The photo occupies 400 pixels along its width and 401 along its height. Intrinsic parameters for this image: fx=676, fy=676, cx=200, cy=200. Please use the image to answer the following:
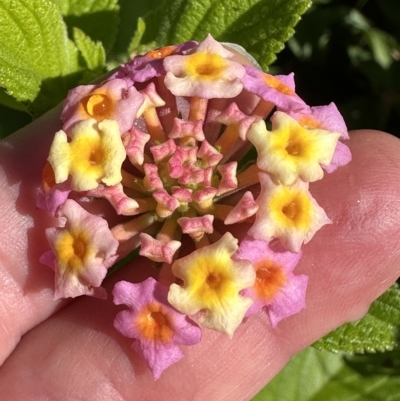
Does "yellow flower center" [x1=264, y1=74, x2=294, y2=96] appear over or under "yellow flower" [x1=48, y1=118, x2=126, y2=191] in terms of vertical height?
over

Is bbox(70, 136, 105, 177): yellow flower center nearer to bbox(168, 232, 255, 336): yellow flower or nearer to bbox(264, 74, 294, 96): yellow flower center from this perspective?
bbox(168, 232, 255, 336): yellow flower

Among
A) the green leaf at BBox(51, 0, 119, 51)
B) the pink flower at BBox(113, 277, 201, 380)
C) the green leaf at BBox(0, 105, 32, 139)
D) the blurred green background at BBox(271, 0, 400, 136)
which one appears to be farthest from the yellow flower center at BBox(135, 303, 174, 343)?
the blurred green background at BBox(271, 0, 400, 136)

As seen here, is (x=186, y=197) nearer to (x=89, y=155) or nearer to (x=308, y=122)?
(x=89, y=155)

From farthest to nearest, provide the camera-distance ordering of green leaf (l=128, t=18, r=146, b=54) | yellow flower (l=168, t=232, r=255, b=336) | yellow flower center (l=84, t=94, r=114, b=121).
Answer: green leaf (l=128, t=18, r=146, b=54)
yellow flower center (l=84, t=94, r=114, b=121)
yellow flower (l=168, t=232, r=255, b=336)

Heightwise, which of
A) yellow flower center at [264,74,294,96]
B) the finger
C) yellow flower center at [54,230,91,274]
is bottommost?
the finger

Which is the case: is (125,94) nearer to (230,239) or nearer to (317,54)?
(230,239)

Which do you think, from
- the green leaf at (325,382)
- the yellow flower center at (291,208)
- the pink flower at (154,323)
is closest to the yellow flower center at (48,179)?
the pink flower at (154,323)

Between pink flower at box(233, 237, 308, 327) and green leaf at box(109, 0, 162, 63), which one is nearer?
pink flower at box(233, 237, 308, 327)

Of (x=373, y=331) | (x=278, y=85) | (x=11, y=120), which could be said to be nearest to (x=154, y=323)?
(x=278, y=85)
